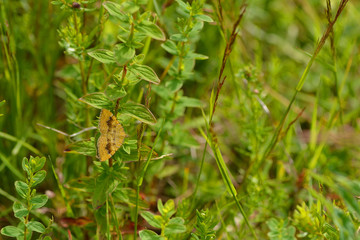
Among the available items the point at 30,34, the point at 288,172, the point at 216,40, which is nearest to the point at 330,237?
the point at 288,172

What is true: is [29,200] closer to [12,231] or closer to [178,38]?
[12,231]

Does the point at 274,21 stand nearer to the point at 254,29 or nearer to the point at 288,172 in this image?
the point at 254,29

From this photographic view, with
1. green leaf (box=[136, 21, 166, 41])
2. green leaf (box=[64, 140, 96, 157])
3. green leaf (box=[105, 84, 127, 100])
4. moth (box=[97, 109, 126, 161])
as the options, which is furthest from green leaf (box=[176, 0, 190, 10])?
green leaf (box=[64, 140, 96, 157])

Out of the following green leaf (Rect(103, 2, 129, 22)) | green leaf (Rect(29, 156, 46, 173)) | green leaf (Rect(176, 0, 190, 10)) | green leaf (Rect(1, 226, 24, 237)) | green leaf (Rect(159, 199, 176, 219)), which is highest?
green leaf (Rect(176, 0, 190, 10))

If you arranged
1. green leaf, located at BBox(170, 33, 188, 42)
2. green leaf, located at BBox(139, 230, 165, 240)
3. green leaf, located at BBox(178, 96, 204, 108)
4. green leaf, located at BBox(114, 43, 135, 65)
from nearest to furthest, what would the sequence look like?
green leaf, located at BBox(114, 43, 135, 65)
green leaf, located at BBox(139, 230, 165, 240)
green leaf, located at BBox(170, 33, 188, 42)
green leaf, located at BBox(178, 96, 204, 108)

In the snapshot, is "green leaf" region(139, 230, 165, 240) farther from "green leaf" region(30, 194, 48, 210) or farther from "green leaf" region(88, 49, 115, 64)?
"green leaf" region(88, 49, 115, 64)

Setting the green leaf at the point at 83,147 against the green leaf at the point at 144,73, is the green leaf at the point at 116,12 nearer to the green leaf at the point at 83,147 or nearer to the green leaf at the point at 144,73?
the green leaf at the point at 144,73
